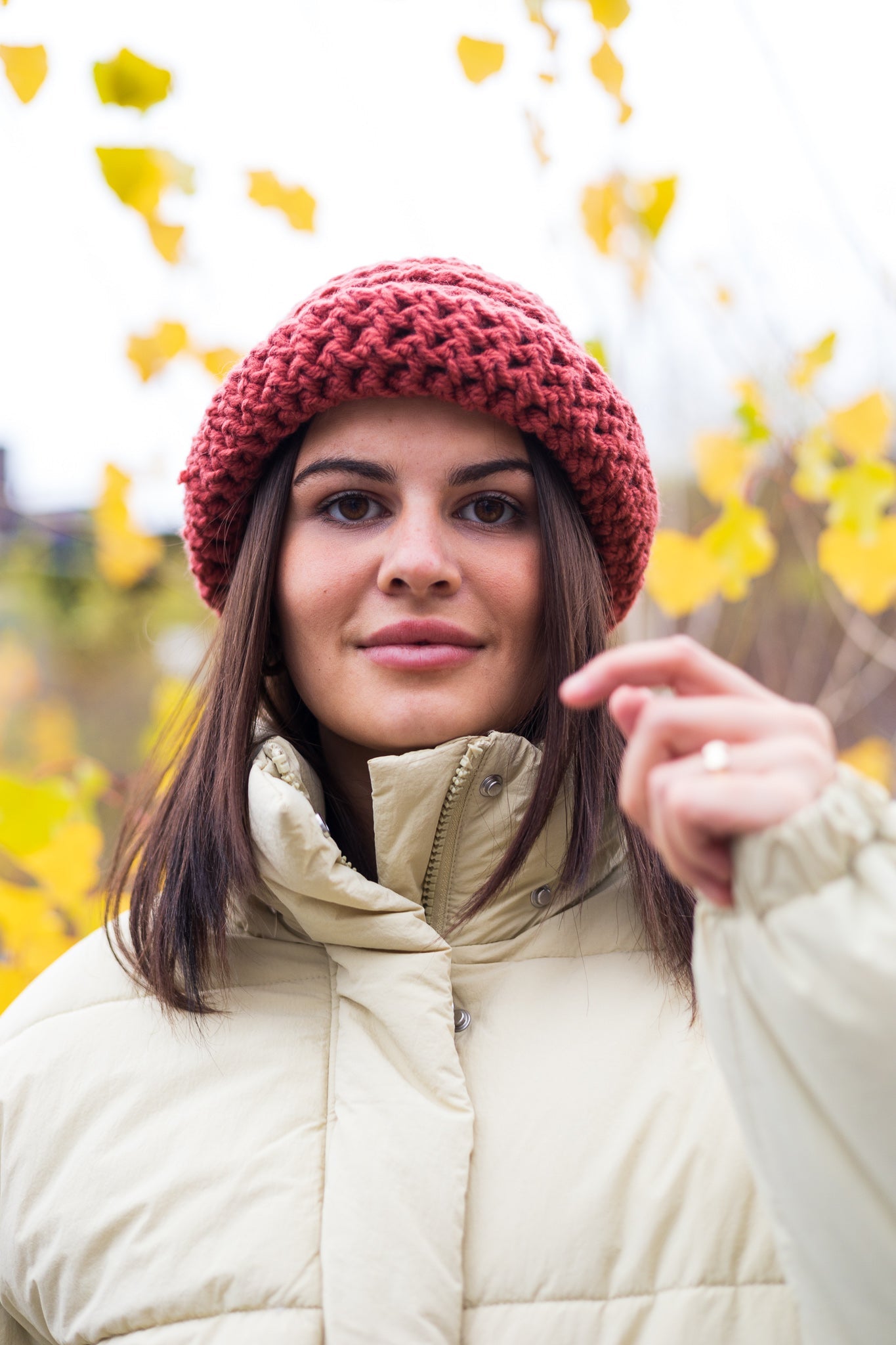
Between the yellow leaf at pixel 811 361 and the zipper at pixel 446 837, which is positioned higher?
the yellow leaf at pixel 811 361

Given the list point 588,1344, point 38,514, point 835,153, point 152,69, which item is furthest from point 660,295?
point 38,514

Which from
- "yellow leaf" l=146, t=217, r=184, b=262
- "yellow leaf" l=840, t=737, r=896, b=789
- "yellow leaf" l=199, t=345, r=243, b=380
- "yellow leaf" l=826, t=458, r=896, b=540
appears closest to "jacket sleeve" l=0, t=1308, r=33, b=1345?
"yellow leaf" l=199, t=345, r=243, b=380

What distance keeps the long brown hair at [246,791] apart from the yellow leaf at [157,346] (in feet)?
2.34

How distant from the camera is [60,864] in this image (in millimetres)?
1796

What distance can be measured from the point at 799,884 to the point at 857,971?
2.5 inches

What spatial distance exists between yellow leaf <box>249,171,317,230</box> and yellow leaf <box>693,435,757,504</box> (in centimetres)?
85

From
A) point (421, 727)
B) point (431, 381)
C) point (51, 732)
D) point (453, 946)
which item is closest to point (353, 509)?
point (431, 381)

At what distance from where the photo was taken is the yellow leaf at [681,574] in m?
1.98

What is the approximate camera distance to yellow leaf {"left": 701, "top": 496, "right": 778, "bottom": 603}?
1.89m

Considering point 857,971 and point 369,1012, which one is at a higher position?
point 857,971

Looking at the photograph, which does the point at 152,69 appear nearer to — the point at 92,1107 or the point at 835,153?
the point at 835,153

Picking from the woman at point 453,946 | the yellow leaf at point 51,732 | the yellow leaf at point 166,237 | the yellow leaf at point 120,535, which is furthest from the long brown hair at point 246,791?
the yellow leaf at point 51,732

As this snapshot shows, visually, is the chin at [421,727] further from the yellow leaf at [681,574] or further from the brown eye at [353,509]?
the yellow leaf at [681,574]

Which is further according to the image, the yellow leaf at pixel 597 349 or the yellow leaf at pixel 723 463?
the yellow leaf at pixel 723 463
